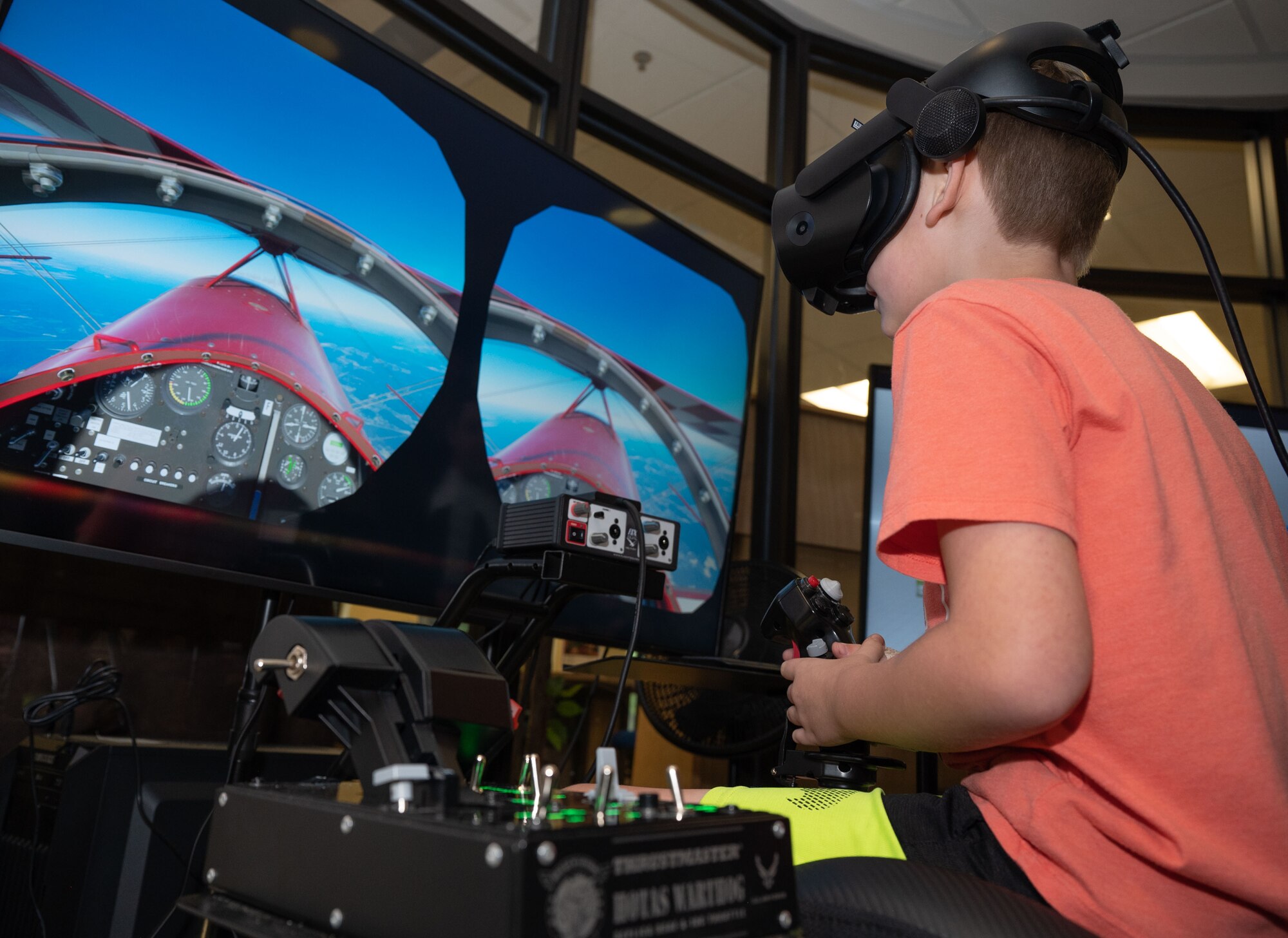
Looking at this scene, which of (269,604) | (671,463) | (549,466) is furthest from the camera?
(671,463)

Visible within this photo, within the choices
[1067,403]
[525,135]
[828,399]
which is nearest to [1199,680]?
[1067,403]

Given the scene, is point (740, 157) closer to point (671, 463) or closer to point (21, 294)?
point (671, 463)

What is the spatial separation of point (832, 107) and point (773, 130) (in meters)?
0.34

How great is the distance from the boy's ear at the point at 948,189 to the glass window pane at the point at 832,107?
9.02 feet

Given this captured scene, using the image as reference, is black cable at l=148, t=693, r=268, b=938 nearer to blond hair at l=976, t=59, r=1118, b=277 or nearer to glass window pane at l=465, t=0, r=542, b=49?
blond hair at l=976, t=59, r=1118, b=277

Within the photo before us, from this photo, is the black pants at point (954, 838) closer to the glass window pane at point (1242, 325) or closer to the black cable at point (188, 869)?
the black cable at point (188, 869)

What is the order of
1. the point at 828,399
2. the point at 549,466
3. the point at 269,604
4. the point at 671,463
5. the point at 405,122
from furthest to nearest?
the point at 828,399, the point at 671,463, the point at 549,466, the point at 405,122, the point at 269,604

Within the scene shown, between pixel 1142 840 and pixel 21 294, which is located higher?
pixel 21 294

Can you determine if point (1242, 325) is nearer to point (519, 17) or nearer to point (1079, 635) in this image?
point (519, 17)

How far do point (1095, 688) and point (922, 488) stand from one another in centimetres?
20

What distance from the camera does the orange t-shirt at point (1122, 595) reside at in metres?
0.61

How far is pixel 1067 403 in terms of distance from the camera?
0.70m

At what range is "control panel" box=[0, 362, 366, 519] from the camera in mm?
1288

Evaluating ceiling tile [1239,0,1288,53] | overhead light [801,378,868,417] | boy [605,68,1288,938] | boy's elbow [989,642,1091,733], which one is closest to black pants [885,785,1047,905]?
boy [605,68,1288,938]
